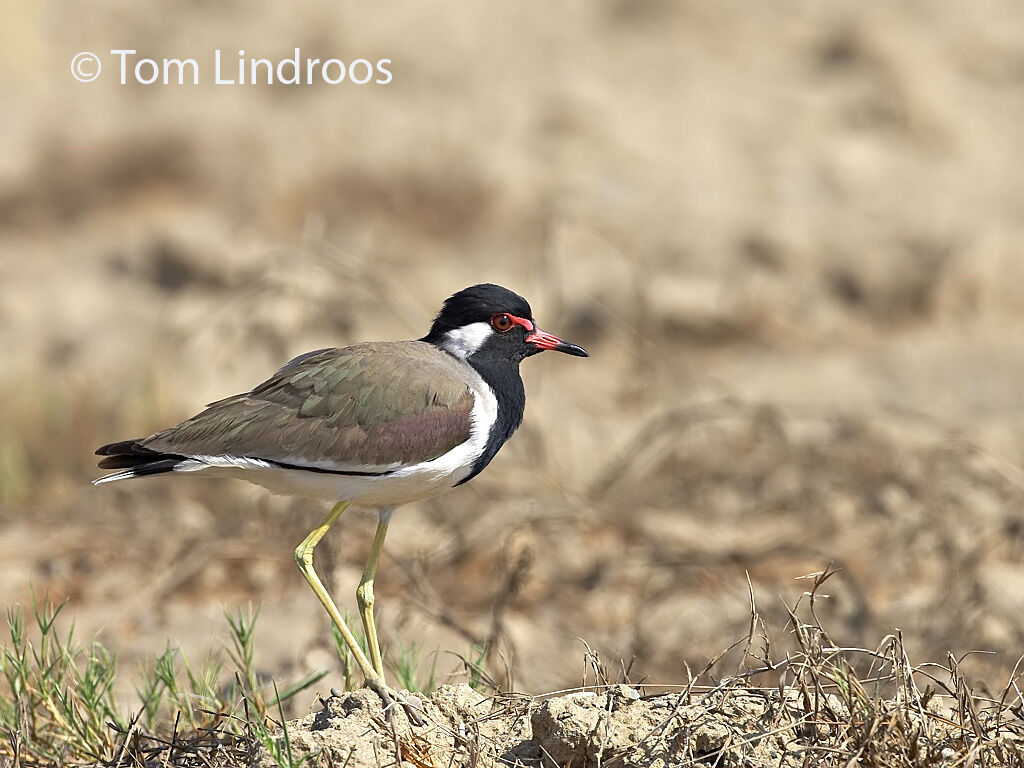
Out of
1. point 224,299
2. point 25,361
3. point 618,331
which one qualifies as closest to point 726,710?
point 618,331

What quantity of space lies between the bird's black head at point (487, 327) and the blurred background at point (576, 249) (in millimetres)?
3105

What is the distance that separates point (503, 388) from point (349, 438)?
0.59 m

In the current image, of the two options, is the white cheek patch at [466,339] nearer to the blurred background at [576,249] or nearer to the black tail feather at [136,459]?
the black tail feather at [136,459]

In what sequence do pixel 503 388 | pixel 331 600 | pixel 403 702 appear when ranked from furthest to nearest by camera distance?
pixel 503 388
pixel 331 600
pixel 403 702

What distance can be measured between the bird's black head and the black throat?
0.05ft

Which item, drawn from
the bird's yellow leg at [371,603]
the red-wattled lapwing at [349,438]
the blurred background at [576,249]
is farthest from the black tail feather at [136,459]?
the blurred background at [576,249]

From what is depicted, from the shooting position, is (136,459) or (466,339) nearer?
(136,459)

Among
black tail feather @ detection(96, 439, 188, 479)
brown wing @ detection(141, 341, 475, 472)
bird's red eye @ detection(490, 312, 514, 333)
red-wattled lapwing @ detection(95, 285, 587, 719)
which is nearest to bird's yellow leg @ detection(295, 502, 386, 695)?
red-wattled lapwing @ detection(95, 285, 587, 719)

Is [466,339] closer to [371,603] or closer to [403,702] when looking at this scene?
[371,603]

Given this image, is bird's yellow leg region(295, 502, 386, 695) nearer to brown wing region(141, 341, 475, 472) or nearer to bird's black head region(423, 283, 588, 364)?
brown wing region(141, 341, 475, 472)

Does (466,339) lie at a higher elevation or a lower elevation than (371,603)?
higher

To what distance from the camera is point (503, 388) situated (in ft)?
15.0

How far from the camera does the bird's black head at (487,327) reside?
4.56m

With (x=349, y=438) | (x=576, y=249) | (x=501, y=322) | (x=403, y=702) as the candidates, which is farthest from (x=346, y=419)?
(x=576, y=249)
